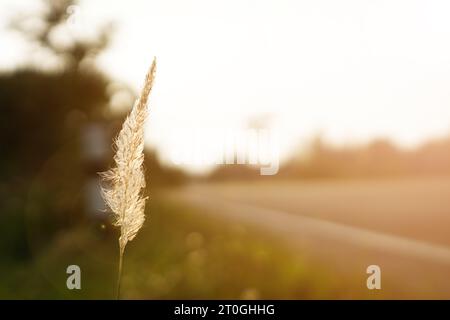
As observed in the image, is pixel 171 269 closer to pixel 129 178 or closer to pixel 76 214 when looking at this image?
pixel 76 214

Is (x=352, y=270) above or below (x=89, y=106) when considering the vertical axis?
below

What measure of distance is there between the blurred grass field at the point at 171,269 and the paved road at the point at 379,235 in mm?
578

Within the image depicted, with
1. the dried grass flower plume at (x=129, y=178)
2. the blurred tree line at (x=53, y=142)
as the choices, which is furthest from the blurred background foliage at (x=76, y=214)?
the dried grass flower plume at (x=129, y=178)

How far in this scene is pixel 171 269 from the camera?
23.2 feet

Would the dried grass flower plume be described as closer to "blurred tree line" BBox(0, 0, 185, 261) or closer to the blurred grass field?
the blurred grass field

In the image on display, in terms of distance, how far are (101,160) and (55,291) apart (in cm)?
267

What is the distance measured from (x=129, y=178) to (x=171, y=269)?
505 centimetres

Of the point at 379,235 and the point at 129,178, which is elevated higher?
the point at 379,235

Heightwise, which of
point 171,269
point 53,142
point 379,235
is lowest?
point 171,269

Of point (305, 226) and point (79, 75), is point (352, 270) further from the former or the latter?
point (305, 226)

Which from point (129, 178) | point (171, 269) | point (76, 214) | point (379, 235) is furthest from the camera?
point (379, 235)

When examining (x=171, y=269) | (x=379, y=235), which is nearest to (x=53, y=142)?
(x=171, y=269)
